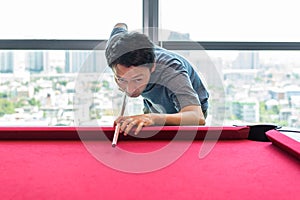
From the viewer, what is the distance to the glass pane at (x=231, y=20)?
11.4ft

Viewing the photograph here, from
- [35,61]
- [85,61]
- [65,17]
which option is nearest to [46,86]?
[35,61]

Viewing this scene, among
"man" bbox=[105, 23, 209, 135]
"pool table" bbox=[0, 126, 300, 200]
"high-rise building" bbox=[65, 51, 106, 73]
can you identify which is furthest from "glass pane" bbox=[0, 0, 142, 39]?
"pool table" bbox=[0, 126, 300, 200]

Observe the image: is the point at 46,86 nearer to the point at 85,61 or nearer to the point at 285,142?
the point at 85,61

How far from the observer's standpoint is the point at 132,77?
1977 millimetres

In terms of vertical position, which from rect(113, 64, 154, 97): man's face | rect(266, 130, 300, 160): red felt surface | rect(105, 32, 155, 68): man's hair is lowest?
rect(266, 130, 300, 160): red felt surface

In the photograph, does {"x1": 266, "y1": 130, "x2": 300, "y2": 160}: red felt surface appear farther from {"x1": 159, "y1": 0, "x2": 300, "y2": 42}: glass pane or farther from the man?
{"x1": 159, "y1": 0, "x2": 300, "y2": 42}: glass pane

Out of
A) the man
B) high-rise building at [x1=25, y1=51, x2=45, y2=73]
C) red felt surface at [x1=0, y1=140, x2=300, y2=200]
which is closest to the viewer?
red felt surface at [x1=0, y1=140, x2=300, y2=200]

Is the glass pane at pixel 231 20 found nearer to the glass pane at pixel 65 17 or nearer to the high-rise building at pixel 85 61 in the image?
the glass pane at pixel 65 17

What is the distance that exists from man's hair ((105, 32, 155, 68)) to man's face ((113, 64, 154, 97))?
0.03 m

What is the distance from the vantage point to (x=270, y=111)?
3.72 metres

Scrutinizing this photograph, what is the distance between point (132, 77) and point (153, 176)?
0.93m

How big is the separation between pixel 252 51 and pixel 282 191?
2.69m

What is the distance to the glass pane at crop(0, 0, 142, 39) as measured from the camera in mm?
3381

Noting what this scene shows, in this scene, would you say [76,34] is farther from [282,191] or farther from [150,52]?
[282,191]
